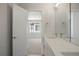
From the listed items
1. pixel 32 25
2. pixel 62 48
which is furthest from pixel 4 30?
pixel 62 48

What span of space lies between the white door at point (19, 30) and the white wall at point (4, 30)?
0.51 feet

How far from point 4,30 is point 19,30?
18.1 inches

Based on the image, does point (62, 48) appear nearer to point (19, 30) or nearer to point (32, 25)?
point (19, 30)

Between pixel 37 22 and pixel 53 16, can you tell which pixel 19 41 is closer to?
pixel 37 22

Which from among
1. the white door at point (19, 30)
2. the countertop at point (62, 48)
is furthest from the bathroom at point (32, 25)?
the countertop at point (62, 48)

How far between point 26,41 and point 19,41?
12.2 inches

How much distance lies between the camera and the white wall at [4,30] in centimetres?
283

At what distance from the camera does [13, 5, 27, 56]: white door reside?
313 centimetres

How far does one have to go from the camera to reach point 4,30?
292cm

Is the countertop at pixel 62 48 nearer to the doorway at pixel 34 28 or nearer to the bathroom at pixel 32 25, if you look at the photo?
the bathroom at pixel 32 25

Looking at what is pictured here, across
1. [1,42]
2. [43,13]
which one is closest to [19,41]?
[1,42]

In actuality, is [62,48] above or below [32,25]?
below

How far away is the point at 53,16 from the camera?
3.54 m

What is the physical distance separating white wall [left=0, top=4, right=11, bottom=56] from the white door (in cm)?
16
